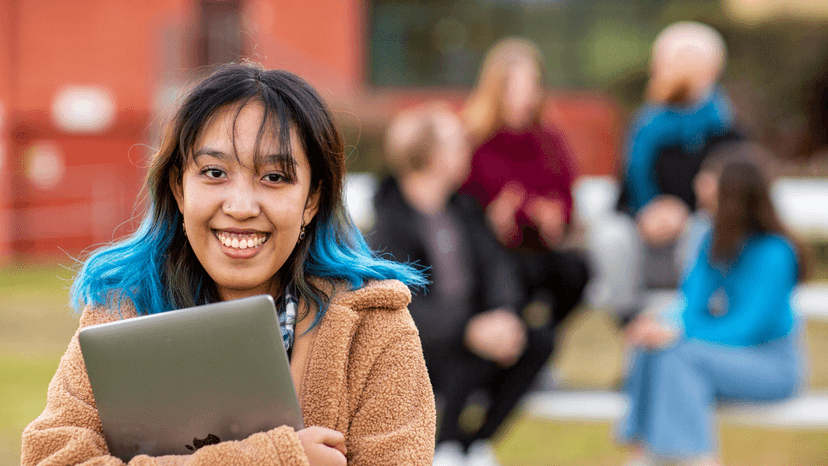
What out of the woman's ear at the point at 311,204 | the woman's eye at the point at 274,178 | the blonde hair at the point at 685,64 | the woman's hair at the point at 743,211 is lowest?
the woman's hair at the point at 743,211

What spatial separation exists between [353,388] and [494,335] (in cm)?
216

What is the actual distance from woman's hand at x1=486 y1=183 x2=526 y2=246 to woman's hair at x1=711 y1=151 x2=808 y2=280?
88 centimetres

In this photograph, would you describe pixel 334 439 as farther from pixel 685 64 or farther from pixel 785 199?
pixel 785 199

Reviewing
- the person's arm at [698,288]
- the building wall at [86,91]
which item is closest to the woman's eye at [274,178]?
the person's arm at [698,288]

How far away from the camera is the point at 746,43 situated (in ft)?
43.3

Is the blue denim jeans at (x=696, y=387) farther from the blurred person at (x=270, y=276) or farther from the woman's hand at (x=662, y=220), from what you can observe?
the blurred person at (x=270, y=276)

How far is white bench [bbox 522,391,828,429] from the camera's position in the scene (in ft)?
11.7

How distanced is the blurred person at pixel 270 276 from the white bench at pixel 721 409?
8.17 ft

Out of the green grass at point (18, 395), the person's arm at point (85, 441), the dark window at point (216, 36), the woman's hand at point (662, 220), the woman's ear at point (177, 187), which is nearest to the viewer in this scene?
the person's arm at point (85, 441)

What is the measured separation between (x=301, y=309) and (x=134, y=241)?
351mm

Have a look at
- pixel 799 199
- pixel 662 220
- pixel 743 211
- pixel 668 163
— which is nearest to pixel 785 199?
pixel 799 199

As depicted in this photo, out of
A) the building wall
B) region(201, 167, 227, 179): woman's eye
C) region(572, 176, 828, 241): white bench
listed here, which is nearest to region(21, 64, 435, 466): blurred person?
region(201, 167, 227, 179): woman's eye

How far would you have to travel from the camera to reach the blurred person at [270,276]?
141 centimetres

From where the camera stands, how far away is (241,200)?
1407 mm
